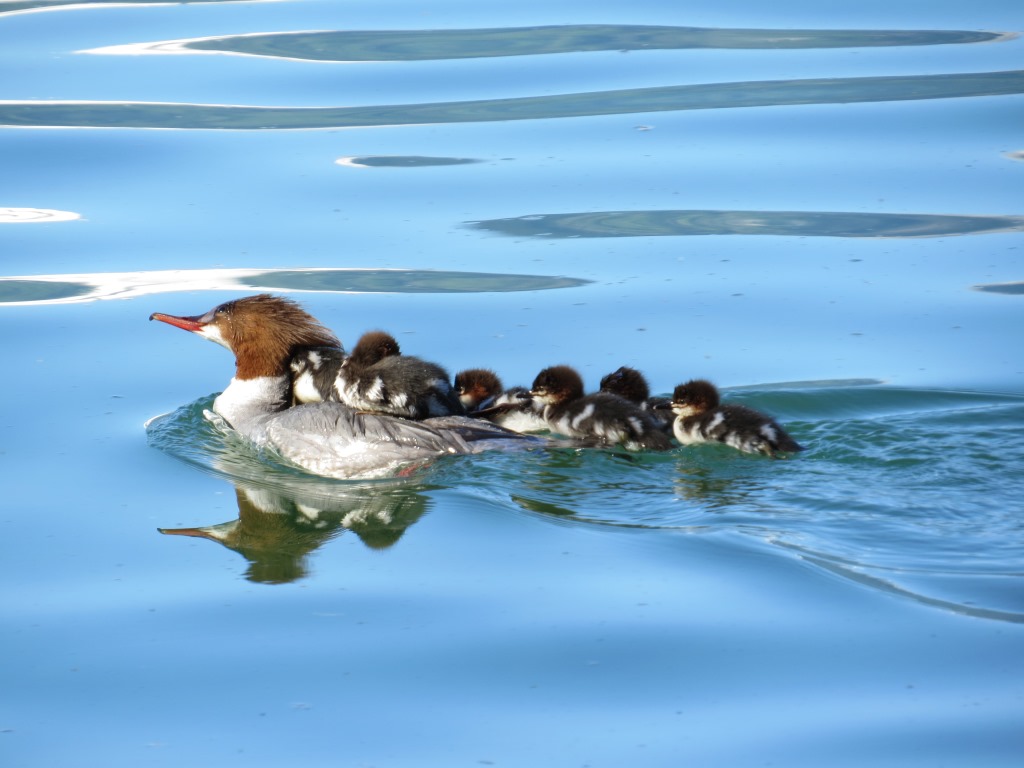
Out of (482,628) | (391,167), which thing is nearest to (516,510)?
(482,628)

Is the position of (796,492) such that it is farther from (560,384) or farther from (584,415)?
(560,384)

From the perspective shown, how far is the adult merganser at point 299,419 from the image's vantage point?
764 cm

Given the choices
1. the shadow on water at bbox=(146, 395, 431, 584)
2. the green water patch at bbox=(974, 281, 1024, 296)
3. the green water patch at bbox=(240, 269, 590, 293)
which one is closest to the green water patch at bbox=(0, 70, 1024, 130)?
the green water patch at bbox=(240, 269, 590, 293)

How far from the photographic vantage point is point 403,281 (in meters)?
9.95

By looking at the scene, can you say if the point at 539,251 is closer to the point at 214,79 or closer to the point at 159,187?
the point at 159,187

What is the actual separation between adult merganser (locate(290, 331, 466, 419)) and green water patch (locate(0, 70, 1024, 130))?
18.4ft

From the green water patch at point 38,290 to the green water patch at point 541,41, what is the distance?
224 inches

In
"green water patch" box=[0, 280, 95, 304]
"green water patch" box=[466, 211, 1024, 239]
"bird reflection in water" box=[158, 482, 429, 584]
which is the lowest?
"bird reflection in water" box=[158, 482, 429, 584]

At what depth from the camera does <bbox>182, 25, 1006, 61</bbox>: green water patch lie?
15.1 m

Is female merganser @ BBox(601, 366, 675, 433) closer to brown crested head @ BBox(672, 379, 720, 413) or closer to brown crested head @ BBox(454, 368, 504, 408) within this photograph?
brown crested head @ BBox(672, 379, 720, 413)

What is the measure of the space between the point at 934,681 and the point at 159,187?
821 cm

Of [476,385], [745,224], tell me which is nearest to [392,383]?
[476,385]

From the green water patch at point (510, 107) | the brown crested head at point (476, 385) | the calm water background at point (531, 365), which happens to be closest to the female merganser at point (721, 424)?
the calm water background at point (531, 365)

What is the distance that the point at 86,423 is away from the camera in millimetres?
8000
